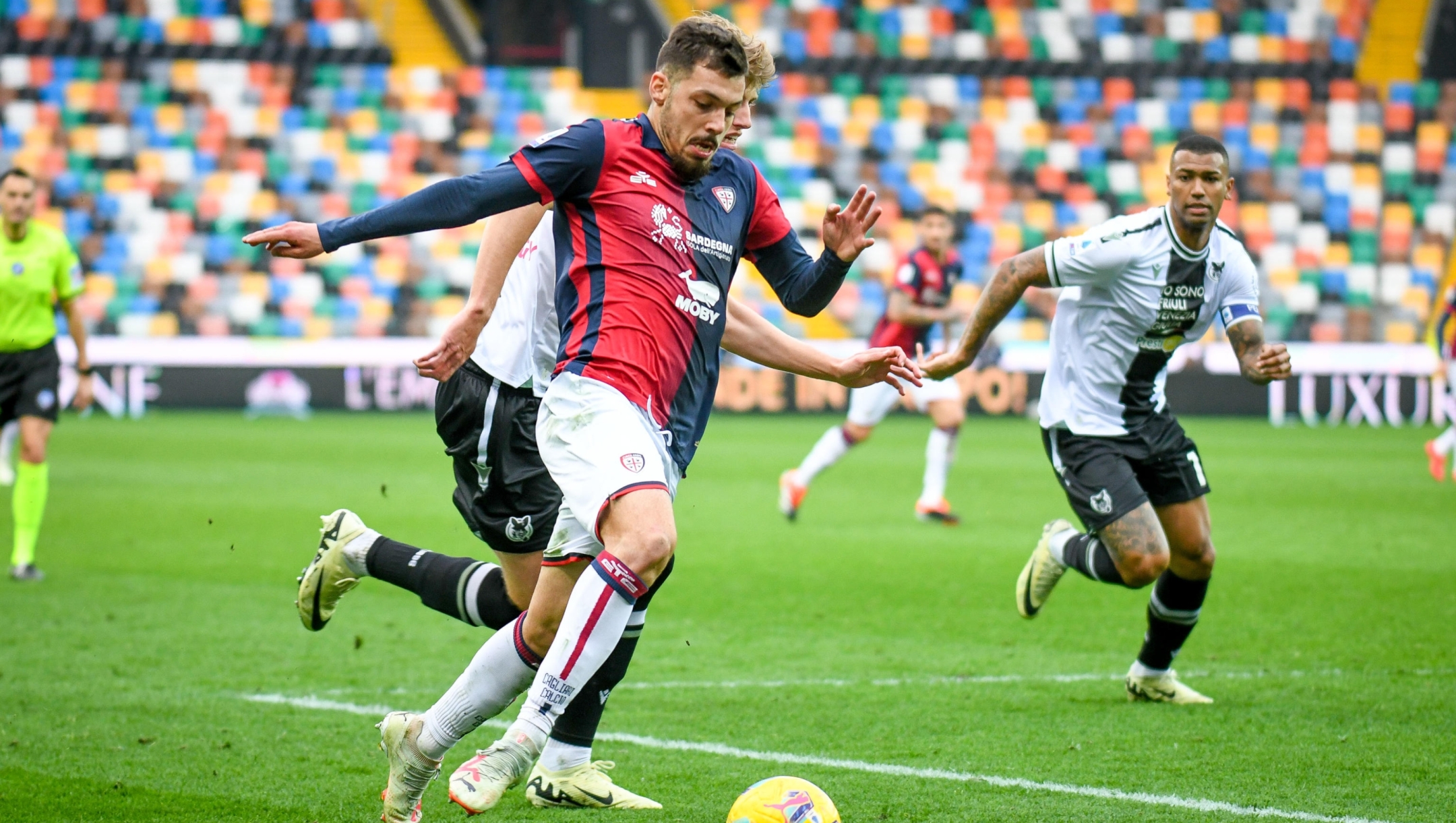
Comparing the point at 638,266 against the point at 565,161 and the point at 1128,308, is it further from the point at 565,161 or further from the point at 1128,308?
the point at 1128,308

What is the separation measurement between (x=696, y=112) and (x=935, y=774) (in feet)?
6.88

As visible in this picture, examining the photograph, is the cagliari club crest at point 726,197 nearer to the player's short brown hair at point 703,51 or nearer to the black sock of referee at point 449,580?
the player's short brown hair at point 703,51

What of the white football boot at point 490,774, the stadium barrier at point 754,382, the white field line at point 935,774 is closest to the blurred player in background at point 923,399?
the white field line at point 935,774

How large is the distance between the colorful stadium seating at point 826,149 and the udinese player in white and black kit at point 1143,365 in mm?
18802

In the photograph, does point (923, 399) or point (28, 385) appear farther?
point (923, 399)

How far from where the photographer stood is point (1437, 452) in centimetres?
1541

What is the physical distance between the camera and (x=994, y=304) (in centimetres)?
607

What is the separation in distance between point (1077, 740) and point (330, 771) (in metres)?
2.40

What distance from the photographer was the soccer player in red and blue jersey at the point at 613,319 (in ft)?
13.2

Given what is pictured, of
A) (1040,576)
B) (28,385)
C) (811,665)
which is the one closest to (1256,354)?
(1040,576)

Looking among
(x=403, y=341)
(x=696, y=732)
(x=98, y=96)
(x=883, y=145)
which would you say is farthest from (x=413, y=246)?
(x=696, y=732)

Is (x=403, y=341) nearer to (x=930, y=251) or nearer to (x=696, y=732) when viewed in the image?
(x=930, y=251)

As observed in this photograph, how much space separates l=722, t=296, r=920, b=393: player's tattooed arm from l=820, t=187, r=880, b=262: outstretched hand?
0.30 metres

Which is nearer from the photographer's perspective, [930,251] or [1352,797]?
[1352,797]
